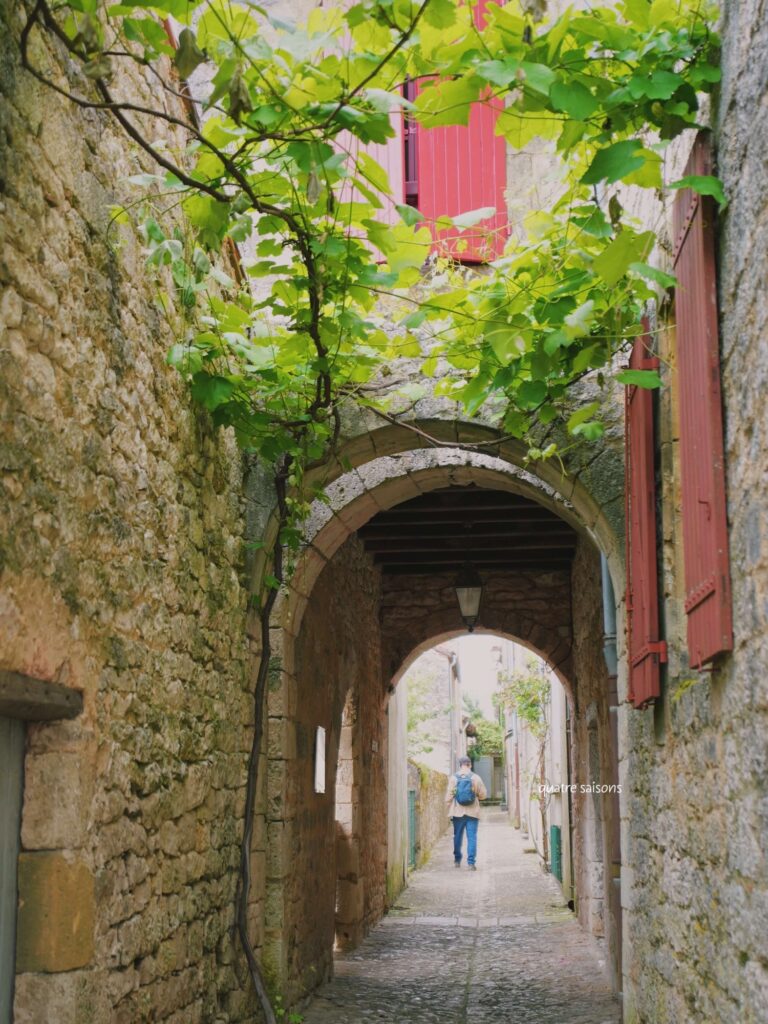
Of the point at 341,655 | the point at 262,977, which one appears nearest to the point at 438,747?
the point at 341,655

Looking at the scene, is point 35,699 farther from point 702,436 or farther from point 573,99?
point 573,99

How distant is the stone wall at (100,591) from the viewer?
102 inches

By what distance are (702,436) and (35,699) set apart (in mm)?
1698

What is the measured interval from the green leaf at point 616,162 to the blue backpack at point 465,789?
11547 mm

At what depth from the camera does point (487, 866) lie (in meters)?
16.4

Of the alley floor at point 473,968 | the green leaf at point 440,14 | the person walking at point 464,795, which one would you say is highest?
the green leaf at point 440,14

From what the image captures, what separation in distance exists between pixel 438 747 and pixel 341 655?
19865 millimetres

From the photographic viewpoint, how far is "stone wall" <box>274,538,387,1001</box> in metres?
5.48

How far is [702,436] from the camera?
9.05 ft

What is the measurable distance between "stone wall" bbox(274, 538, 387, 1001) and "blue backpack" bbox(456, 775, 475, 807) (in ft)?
8.29

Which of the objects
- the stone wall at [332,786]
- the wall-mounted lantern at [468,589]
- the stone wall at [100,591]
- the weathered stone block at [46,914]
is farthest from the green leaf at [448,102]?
the wall-mounted lantern at [468,589]

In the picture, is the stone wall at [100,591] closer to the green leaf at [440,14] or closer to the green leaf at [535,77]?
the green leaf at [440,14]

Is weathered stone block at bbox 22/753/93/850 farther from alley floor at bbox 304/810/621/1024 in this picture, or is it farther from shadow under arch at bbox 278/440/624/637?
alley floor at bbox 304/810/621/1024

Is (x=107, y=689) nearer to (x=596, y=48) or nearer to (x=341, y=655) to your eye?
(x=596, y=48)
